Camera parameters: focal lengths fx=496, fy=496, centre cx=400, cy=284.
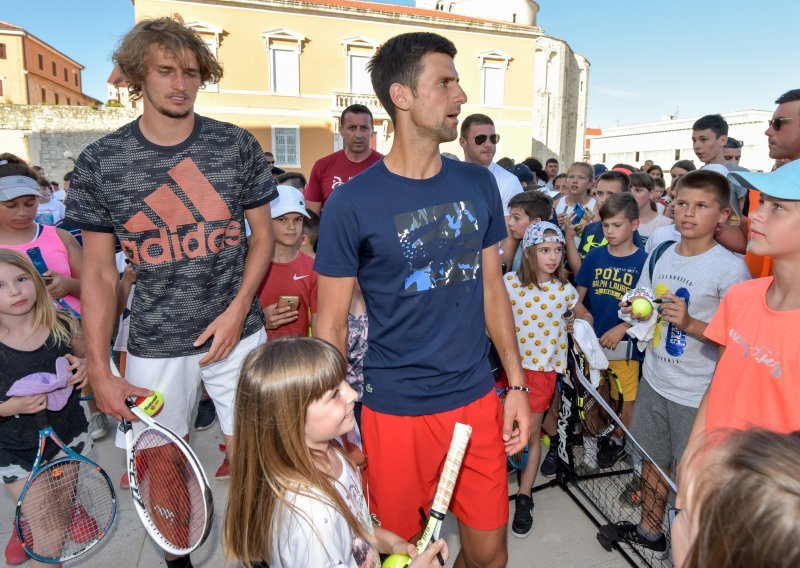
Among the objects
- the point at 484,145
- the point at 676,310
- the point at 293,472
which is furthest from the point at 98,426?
the point at 676,310

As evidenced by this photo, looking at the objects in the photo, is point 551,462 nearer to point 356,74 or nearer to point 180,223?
point 180,223

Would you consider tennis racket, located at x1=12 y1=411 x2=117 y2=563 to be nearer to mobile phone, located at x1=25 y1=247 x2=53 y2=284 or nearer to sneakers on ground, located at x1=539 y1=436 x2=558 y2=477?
mobile phone, located at x1=25 y1=247 x2=53 y2=284

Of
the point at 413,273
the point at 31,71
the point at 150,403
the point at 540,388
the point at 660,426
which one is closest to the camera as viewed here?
the point at 413,273

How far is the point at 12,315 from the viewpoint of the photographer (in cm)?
268

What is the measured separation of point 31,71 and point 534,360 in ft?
191

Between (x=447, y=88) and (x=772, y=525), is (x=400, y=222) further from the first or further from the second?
(x=772, y=525)

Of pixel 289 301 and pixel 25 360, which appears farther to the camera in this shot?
pixel 289 301

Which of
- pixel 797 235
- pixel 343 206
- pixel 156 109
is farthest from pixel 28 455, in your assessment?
pixel 797 235

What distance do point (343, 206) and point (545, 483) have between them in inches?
110

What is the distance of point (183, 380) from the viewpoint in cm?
245

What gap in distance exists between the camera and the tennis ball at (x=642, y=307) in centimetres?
283

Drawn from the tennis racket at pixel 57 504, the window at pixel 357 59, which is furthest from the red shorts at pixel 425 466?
the window at pixel 357 59

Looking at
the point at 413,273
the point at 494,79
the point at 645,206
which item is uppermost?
the point at 494,79

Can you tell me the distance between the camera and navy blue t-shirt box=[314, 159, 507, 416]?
2.03 m
